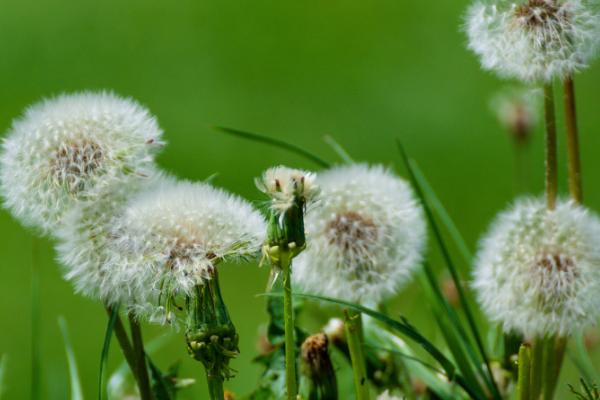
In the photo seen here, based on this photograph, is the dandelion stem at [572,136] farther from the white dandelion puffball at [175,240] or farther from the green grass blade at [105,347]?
the green grass blade at [105,347]

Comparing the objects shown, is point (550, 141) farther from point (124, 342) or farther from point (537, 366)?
point (124, 342)

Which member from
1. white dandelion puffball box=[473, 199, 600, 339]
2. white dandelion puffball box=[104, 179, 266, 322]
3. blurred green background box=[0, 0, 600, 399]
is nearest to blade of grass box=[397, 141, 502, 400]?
white dandelion puffball box=[473, 199, 600, 339]

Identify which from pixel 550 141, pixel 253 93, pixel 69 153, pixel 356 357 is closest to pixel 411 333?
pixel 356 357

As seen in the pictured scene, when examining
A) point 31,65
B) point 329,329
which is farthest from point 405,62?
point 329,329

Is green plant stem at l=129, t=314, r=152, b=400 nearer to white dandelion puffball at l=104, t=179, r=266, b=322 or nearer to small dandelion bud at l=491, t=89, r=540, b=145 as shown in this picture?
white dandelion puffball at l=104, t=179, r=266, b=322

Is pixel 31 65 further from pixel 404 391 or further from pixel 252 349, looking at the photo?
pixel 404 391

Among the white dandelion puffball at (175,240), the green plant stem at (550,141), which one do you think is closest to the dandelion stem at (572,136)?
the green plant stem at (550,141)
